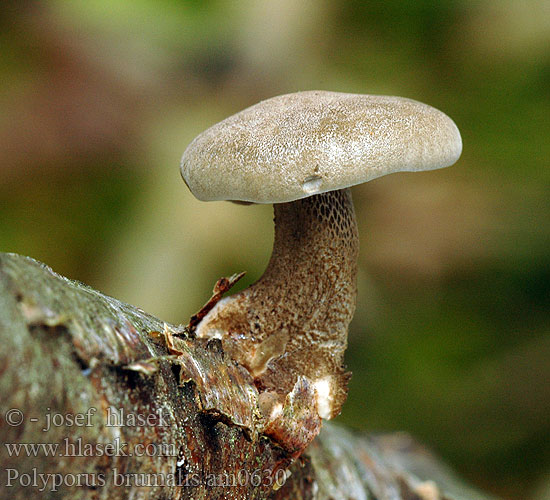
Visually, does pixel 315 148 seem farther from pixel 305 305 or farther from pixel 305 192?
pixel 305 305

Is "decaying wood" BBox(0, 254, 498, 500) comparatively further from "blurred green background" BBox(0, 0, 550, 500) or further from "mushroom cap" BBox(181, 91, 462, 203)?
"blurred green background" BBox(0, 0, 550, 500)

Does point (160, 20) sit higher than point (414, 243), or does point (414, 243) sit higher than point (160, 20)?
point (160, 20)

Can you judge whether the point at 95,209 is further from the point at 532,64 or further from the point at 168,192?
the point at 532,64

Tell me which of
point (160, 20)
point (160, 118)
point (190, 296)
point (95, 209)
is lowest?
point (190, 296)

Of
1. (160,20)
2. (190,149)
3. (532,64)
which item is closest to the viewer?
(190,149)

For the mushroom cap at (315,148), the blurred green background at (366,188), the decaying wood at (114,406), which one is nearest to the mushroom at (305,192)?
the mushroom cap at (315,148)

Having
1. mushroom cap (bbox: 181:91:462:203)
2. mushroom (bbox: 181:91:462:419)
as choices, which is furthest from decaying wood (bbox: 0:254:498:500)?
mushroom cap (bbox: 181:91:462:203)

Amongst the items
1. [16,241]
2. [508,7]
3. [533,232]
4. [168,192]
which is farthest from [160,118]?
[533,232]

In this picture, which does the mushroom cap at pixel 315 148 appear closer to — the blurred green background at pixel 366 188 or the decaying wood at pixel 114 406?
the decaying wood at pixel 114 406
